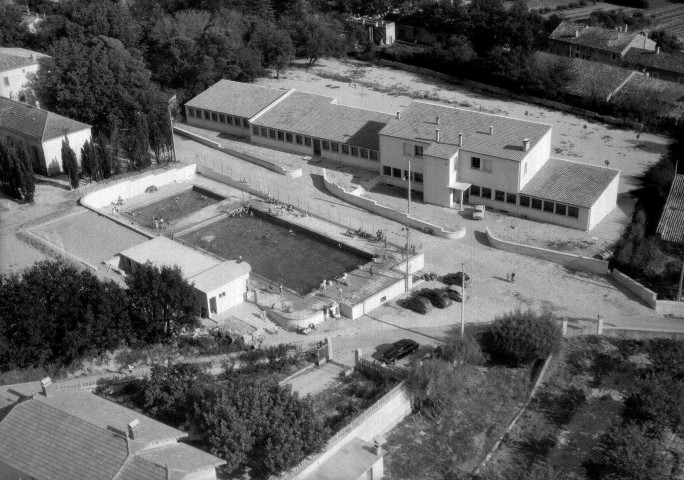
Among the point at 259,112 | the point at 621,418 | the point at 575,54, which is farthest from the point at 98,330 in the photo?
the point at 575,54

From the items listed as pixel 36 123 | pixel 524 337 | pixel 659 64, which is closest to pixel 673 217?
pixel 524 337

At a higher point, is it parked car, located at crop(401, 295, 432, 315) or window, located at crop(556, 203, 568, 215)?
window, located at crop(556, 203, 568, 215)

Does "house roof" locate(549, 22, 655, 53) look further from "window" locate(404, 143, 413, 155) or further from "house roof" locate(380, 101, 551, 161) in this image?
"window" locate(404, 143, 413, 155)

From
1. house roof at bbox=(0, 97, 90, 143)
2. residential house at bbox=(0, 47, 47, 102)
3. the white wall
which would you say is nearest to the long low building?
house roof at bbox=(0, 97, 90, 143)

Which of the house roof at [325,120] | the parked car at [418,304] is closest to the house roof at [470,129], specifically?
the house roof at [325,120]

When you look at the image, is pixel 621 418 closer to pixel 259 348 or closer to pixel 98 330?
pixel 259 348

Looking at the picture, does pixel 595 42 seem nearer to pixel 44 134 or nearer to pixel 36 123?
pixel 44 134
